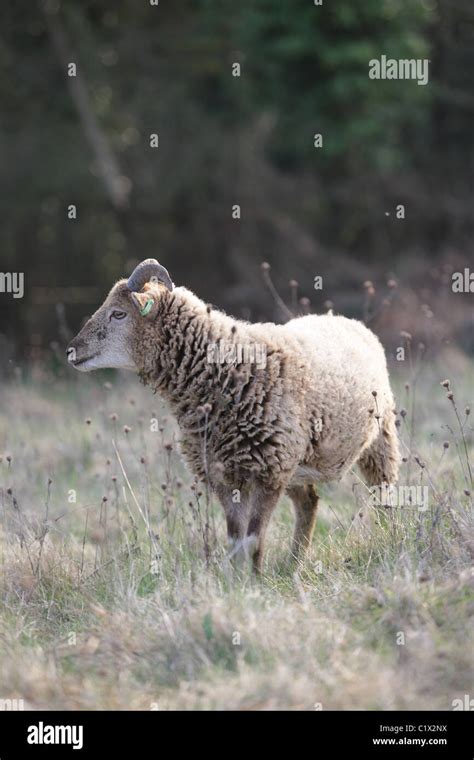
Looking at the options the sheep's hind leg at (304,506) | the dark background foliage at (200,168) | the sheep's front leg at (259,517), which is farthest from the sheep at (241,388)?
the dark background foliage at (200,168)

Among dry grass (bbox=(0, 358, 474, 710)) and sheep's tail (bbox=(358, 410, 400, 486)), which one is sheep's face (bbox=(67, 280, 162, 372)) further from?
sheep's tail (bbox=(358, 410, 400, 486))

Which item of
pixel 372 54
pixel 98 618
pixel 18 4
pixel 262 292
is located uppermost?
pixel 18 4

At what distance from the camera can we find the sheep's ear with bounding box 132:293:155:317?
6.64 m

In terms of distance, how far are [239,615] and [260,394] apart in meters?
1.50

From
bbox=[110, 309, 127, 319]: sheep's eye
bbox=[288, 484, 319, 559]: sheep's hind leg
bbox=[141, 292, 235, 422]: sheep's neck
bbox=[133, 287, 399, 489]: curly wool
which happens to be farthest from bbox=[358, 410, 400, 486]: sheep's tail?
bbox=[110, 309, 127, 319]: sheep's eye

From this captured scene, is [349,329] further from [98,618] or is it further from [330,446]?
[98,618]

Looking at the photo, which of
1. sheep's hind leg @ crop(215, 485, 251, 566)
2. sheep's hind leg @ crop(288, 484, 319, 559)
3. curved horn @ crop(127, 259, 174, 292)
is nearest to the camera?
sheep's hind leg @ crop(215, 485, 251, 566)

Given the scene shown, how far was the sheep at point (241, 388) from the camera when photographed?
646 centimetres

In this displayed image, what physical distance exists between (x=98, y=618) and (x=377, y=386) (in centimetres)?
257

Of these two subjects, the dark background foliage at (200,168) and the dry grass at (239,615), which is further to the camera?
the dark background foliage at (200,168)

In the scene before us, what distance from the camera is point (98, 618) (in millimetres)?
5980

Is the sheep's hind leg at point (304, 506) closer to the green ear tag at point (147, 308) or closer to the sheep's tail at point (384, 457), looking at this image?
the sheep's tail at point (384, 457)

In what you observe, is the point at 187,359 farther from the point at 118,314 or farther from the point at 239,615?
the point at 239,615
